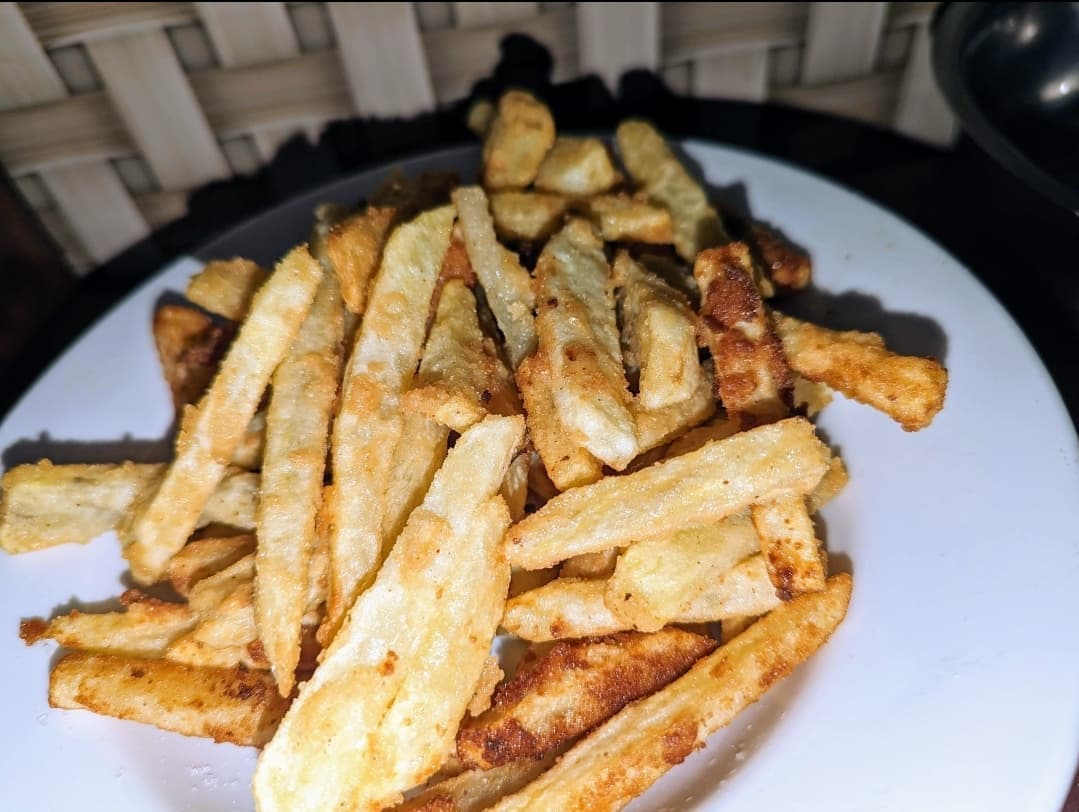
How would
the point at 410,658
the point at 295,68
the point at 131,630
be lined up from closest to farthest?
the point at 410,658
the point at 131,630
the point at 295,68

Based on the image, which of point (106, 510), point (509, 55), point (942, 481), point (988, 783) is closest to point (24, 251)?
point (106, 510)

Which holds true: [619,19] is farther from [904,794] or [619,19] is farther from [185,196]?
[904,794]

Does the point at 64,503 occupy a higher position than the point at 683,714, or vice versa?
the point at 64,503

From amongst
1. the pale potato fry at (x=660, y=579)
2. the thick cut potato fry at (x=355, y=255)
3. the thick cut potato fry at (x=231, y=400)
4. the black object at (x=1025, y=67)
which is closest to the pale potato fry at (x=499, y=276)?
the thick cut potato fry at (x=355, y=255)

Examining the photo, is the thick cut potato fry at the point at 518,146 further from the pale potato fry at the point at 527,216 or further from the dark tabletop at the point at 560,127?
the dark tabletop at the point at 560,127

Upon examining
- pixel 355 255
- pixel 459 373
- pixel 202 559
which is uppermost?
pixel 355 255

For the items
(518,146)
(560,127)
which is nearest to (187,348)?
(518,146)

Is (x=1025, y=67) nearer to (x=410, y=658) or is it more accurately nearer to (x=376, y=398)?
(x=376, y=398)

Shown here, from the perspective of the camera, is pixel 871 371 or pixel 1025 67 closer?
pixel 871 371
